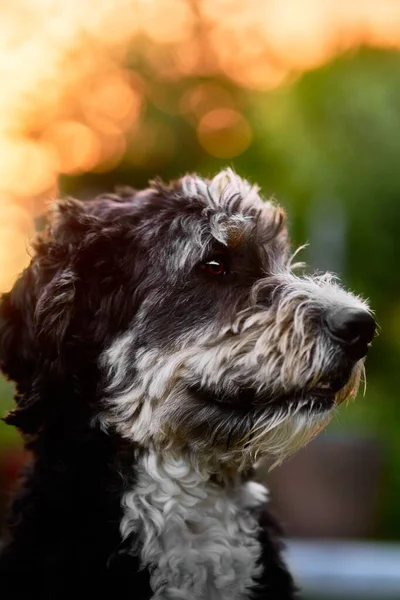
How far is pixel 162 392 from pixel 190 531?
399mm

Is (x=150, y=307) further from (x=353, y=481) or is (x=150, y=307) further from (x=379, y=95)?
(x=379, y=95)

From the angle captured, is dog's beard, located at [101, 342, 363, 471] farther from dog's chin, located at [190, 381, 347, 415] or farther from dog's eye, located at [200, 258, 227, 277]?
dog's eye, located at [200, 258, 227, 277]

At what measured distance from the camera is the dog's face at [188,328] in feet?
7.50

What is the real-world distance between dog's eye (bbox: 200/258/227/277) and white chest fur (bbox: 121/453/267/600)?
538mm

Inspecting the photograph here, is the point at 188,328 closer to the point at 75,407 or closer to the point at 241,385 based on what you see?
the point at 241,385

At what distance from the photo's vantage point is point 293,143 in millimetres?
8711

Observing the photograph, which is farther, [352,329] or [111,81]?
[111,81]

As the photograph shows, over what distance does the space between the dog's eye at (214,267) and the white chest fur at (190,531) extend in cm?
54

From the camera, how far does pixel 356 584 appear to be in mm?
3922

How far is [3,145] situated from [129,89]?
16.4 feet

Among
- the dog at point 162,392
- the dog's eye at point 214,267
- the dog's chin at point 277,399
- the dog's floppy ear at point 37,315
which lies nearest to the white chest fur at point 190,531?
the dog at point 162,392

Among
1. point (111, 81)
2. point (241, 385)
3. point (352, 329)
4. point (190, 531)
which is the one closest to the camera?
point (352, 329)

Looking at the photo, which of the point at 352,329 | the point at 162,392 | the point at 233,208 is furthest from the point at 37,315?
the point at 352,329

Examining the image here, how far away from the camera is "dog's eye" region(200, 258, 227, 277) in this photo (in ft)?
8.22
